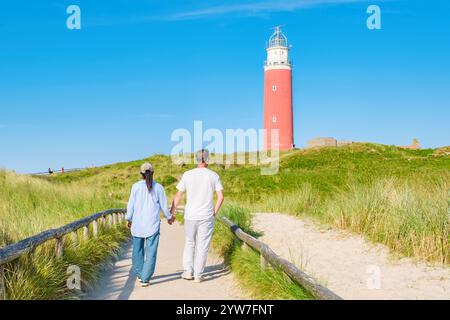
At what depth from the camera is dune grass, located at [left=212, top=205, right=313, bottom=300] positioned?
6.54 metres

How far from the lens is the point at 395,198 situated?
36.4 feet

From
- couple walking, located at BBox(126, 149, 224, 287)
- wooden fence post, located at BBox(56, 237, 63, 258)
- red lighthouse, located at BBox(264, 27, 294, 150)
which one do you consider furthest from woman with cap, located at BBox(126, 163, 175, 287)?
red lighthouse, located at BBox(264, 27, 294, 150)

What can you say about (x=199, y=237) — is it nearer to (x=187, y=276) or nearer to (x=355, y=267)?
(x=187, y=276)

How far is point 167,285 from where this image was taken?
328 inches

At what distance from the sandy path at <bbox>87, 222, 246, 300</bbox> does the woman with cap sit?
0.34 m

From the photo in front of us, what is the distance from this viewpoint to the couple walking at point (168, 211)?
323 inches

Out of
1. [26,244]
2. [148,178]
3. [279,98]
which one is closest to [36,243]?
[26,244]

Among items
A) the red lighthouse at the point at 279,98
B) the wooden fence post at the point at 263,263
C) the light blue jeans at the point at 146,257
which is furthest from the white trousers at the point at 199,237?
the red lighthouse at the point at 279,98

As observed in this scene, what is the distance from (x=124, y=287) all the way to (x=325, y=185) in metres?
20.6

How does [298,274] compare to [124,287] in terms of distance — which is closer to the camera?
[298,274]
